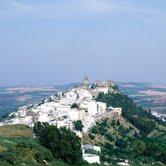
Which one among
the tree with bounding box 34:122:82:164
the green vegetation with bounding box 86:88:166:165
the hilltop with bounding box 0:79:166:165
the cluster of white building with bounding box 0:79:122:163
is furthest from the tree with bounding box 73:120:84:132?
the tree with bounding box 34:122:82:164

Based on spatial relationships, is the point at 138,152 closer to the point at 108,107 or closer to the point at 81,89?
the point at 108,107

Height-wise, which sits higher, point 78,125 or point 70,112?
point 70,112

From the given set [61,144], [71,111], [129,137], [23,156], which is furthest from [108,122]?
[23,156]

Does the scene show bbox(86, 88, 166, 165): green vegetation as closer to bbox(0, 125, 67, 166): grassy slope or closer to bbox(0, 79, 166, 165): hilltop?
bbox(0, 79, 166, 165): hilltop

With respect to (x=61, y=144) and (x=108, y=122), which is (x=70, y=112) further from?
(x=61, y=144)

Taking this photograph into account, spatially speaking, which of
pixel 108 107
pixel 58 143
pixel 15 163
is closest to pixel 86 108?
pixel 108 107

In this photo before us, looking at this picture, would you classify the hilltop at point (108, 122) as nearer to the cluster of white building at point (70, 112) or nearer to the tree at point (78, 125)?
the cluster of white building at point (70, 112)
